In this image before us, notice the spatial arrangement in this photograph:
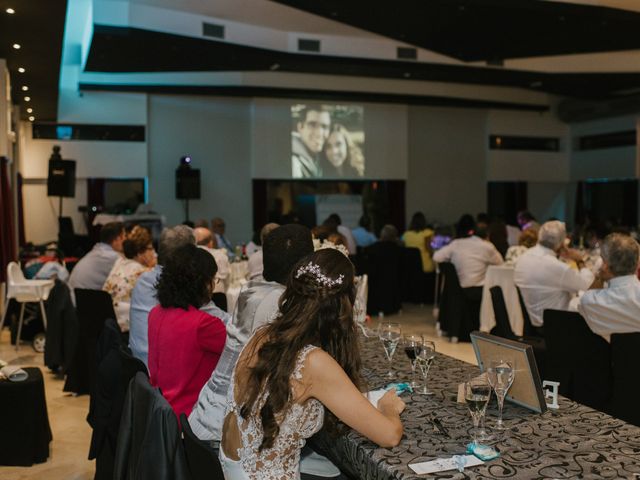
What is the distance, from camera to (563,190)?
1822cm

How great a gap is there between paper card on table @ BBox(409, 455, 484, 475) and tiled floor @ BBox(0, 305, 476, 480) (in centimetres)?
290

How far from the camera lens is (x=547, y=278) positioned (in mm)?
5547

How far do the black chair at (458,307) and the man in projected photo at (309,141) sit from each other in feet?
23.8

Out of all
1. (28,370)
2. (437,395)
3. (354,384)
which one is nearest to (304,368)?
(354,384)

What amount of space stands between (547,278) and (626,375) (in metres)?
2.01

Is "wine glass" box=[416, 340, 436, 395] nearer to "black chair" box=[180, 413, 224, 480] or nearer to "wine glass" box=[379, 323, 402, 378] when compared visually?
"wine glass" box=[379, 323, 402, 378]

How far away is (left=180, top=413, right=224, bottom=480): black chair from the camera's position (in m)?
1.77

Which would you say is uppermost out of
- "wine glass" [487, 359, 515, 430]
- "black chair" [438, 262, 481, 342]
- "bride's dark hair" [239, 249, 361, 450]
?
"bride's dark hair" [239, 249, 361, 450]

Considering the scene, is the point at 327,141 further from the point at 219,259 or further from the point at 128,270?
the point at 128,270

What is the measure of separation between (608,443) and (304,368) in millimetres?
882

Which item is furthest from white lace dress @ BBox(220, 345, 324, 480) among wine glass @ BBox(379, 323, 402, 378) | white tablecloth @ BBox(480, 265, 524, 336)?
white tablecloth @ BBox(480, 265, 524, 336)

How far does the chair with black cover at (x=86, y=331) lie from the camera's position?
16.9 feet

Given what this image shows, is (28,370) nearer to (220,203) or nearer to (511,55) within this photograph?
(511,55)

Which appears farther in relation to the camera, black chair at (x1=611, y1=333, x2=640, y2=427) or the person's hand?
black chair at (x1=611, y1=333, x2=640, y2=427)
